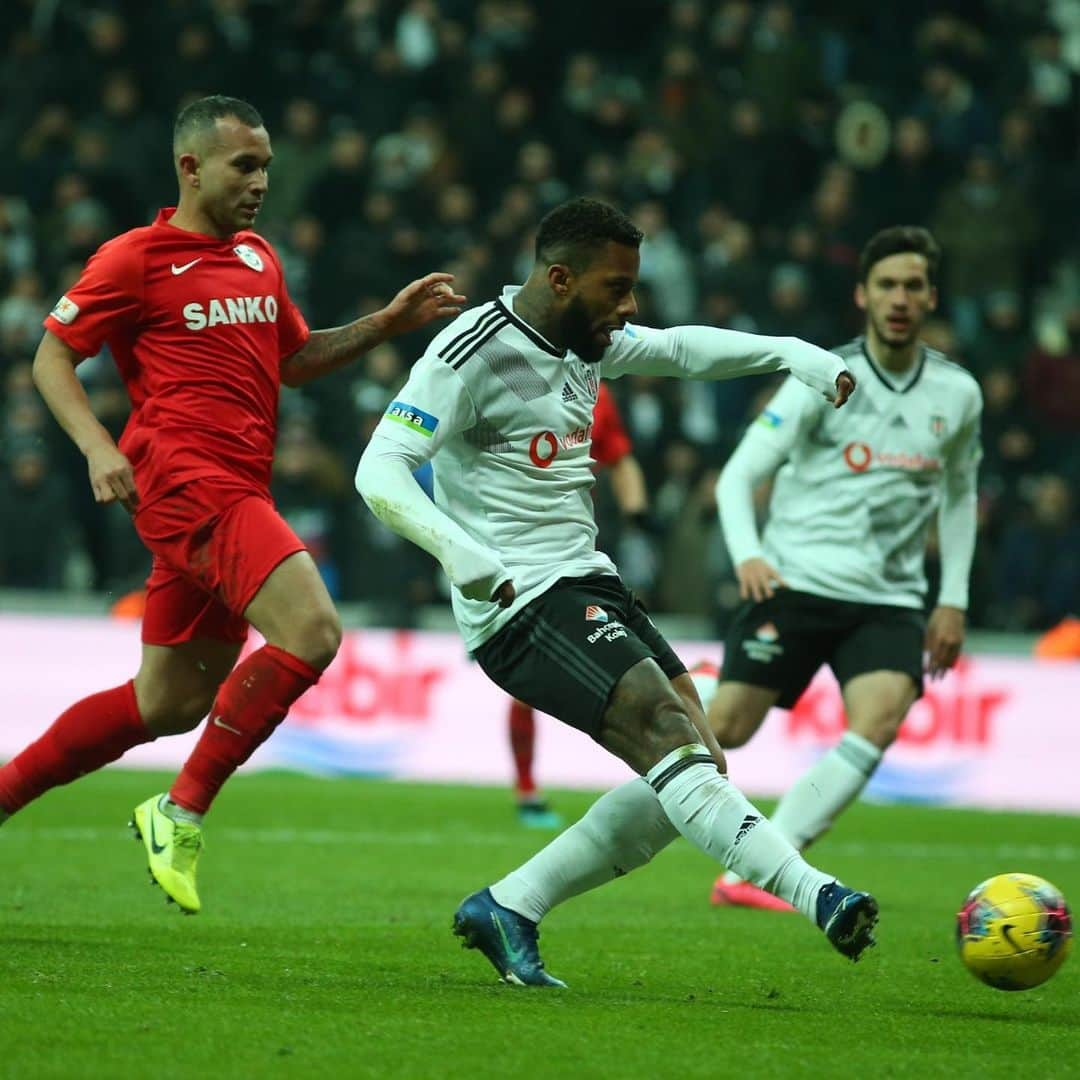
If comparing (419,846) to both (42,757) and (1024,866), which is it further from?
(42,757)

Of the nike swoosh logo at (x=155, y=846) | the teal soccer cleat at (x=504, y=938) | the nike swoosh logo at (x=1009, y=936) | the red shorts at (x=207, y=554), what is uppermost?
the red shorts at (x=207, y=554)

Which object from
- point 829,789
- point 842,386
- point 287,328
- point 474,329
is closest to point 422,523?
point 474,329

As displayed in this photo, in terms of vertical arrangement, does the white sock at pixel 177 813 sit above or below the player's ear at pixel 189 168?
below

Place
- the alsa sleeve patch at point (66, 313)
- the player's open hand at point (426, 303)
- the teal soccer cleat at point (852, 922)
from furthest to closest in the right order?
the player's open hand at point (426, 303) < the alsa sleeve patch at point (66, 313) < the teal soccer cleat at point (852, 922)

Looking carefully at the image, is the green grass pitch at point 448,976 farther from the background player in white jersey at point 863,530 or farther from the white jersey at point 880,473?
the white jersey at point 880,473

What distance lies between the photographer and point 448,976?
593 cm

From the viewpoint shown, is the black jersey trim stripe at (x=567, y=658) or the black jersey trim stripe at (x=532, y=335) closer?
the black jersey trim stripe at (x=567, y=658)

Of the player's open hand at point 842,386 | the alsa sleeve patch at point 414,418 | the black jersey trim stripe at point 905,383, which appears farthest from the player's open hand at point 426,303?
the black jersey trim stripe at point 905,383

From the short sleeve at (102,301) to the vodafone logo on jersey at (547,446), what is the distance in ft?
4.76

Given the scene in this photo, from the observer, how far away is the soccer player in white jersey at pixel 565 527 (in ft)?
17.7

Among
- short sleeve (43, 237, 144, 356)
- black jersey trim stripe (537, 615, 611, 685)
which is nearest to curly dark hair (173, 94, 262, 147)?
short sleeve (43, 237, 144, 356)

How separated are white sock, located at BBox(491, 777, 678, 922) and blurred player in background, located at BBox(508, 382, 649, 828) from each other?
4.24 m

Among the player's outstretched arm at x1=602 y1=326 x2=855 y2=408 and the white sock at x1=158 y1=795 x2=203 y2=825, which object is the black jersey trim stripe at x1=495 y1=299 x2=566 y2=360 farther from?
the white sock at x1=158 y1=795 x2=203 y2=825

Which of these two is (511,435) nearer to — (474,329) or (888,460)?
(474,329)
